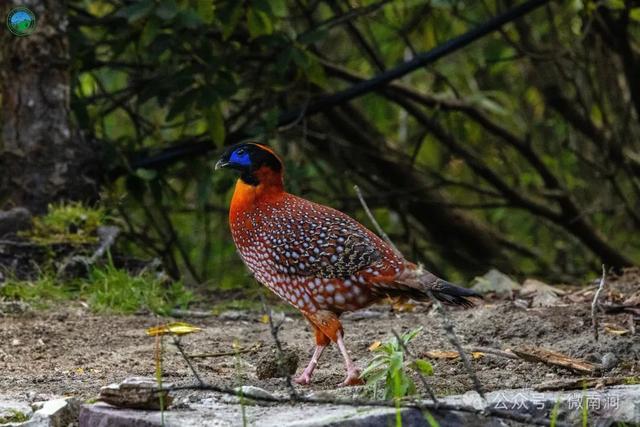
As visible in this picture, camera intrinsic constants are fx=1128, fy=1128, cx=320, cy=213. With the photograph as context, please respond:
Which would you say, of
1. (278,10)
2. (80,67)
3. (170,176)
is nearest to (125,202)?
(170,176)

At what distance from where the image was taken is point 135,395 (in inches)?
140

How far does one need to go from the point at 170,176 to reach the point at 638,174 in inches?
172

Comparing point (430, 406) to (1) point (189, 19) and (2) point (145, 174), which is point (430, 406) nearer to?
(1) point (189, 19)

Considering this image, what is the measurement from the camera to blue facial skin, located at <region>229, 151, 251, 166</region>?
17.2ft

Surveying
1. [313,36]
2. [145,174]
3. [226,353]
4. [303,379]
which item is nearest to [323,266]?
[303,379]

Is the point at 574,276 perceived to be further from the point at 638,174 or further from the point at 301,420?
the point at 301,420

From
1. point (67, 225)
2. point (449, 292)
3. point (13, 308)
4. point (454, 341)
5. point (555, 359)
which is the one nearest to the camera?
point (454, 341)

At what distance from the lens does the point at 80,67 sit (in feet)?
26.2

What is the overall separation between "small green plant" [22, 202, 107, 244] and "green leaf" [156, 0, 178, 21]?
1.36 m

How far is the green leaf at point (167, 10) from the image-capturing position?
6.68 metres

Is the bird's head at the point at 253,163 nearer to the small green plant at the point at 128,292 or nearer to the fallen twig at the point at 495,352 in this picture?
the fallen twig at the point at 495,352

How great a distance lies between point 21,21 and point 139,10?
0.87 m

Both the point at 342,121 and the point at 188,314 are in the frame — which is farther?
the point at 342,121

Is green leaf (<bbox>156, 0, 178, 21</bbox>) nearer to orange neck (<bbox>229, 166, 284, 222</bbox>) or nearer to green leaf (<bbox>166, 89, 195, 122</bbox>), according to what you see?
green leaf (<bbox>166, 89, 195, 122</bbox>)
